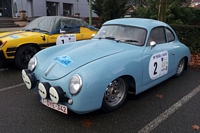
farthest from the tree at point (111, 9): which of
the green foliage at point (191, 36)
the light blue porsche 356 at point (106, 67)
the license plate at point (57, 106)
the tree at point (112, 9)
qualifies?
the license plate at point (57, 106)

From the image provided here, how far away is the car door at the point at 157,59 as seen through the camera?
3.32 m

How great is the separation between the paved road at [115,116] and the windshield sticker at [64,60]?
0.82m

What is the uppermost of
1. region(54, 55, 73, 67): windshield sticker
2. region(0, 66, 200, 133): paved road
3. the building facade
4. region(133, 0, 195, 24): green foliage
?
the building facade

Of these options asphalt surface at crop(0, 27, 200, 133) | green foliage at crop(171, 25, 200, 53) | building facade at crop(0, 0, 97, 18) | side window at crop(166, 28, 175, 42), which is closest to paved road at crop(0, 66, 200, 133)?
asphalt surface at crop(0, 27, 200, 133)

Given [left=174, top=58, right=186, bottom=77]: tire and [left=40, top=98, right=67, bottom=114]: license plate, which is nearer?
[left=40, top=98, right=67, bottom=114]: license plate

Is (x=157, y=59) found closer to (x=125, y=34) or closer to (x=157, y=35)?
(x=157, y=35)

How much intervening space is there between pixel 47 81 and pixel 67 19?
13.3ft

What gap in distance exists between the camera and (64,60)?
2.90m

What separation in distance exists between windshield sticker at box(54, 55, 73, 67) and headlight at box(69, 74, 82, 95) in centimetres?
35

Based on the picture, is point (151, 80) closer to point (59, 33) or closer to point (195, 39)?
point (59, 33)

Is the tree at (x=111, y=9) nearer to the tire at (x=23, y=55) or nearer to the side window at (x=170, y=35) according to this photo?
the tire at (x=23, y=55)

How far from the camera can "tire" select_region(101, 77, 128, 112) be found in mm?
2887

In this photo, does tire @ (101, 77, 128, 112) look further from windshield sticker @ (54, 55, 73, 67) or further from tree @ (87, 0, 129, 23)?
tree @ (87, 0, 129, 23)

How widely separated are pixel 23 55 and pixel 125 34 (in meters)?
3.09
